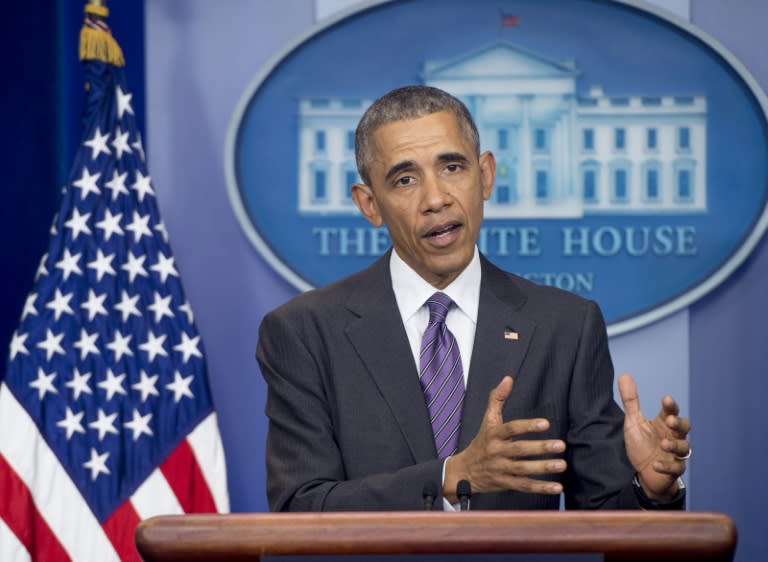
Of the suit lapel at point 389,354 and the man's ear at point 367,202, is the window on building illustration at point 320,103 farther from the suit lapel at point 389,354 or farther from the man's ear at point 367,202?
the suit lapel at point 389,354

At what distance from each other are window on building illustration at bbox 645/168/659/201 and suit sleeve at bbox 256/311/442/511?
4.89 ft

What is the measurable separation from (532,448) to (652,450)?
Answer: 1.06ft

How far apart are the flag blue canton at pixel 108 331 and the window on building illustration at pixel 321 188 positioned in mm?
493

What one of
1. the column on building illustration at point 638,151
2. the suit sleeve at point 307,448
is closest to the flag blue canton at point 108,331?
the suit sleeve at point 307,448

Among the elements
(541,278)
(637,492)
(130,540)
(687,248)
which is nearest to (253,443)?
(130,540)

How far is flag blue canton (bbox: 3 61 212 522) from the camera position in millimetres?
2795

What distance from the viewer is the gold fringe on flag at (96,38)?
2900 millimetres

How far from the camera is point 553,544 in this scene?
1001 millimetres

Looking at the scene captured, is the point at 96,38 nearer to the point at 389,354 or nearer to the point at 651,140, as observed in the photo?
the point at 389,354

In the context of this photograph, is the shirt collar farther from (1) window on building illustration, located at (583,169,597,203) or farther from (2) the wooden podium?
(1) window on building illustration, located at (583,169,597,203)

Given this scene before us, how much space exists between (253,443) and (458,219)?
4.95 feet

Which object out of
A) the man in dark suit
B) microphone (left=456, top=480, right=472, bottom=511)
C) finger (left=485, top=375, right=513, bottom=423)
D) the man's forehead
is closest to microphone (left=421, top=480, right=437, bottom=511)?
microphone (left=456, top=480, right=472, bottom=511)

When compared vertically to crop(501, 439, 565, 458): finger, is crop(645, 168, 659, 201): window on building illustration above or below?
above

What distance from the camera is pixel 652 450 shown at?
157 cm
